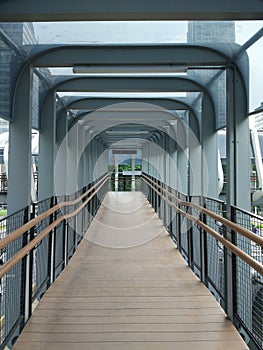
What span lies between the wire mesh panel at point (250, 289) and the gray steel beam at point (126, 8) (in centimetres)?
152

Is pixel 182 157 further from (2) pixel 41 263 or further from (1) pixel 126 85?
(2) pixel 41 263

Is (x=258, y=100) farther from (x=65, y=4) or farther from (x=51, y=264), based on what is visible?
(x=51, y=264)

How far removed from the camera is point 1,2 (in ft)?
9.84

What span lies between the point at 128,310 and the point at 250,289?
1.03m

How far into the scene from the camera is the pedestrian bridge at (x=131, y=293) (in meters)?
2.82

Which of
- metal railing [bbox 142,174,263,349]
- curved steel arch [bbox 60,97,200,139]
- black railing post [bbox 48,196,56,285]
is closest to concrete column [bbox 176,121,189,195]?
curved steel arch [bbox 60,97,200,139]

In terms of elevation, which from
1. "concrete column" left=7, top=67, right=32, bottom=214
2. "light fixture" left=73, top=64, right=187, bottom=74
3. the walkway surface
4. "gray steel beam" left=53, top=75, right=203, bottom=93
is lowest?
the walkway surface

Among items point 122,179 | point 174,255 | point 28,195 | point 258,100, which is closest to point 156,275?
point 174,255

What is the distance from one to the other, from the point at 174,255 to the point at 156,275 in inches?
46.9

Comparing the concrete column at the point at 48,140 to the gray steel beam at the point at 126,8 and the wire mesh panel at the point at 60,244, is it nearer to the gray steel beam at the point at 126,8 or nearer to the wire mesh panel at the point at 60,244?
the wire mesh panel at the point at 60,244

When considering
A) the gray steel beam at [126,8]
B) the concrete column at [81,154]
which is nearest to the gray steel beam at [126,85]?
the gray steel beam at [126,8]

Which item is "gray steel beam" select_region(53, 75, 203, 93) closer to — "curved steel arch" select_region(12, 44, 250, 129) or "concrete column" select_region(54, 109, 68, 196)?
"curved steel arch" select_region(12, 44, 250, 129)

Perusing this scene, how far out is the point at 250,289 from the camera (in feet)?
10.1

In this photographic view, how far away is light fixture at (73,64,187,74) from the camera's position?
4539 mm
